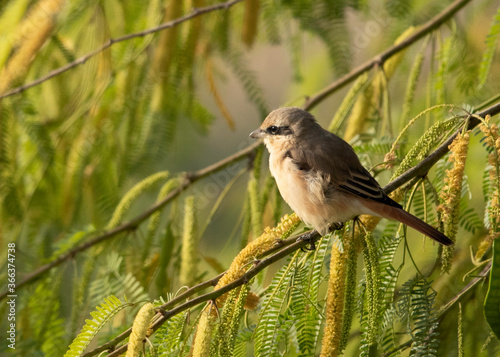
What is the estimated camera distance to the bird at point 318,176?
5.87 ft

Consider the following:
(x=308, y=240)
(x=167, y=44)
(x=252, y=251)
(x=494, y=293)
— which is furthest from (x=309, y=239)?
(x=167, y=44)

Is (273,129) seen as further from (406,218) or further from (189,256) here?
(406,218)

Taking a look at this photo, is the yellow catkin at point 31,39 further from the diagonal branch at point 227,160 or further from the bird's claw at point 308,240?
the bird's claw at point 308,240

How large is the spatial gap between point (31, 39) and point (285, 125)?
106cm

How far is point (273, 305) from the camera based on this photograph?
4.63ft

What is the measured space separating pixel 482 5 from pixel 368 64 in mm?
924

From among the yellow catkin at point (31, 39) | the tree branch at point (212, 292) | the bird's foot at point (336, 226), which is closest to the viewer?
the tree branch at point (212, 292)

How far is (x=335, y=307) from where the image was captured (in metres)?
1.36

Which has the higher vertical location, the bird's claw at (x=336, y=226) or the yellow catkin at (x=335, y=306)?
the bird's claw at (x=336, y=226)

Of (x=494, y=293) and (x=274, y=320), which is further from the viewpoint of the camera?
(x=274, y=320)

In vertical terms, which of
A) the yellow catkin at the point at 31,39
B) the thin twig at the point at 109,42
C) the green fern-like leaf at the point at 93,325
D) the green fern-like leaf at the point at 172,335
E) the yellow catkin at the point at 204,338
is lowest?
the yellow catkin at the point at 204,338

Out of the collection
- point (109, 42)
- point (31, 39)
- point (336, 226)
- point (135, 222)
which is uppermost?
point (31, 39)

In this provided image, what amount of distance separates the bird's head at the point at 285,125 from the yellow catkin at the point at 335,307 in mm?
1003

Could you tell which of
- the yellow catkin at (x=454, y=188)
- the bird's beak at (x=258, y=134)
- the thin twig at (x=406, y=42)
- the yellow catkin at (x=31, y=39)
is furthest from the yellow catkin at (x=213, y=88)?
the yellow catkin at (x=454, y=188)
